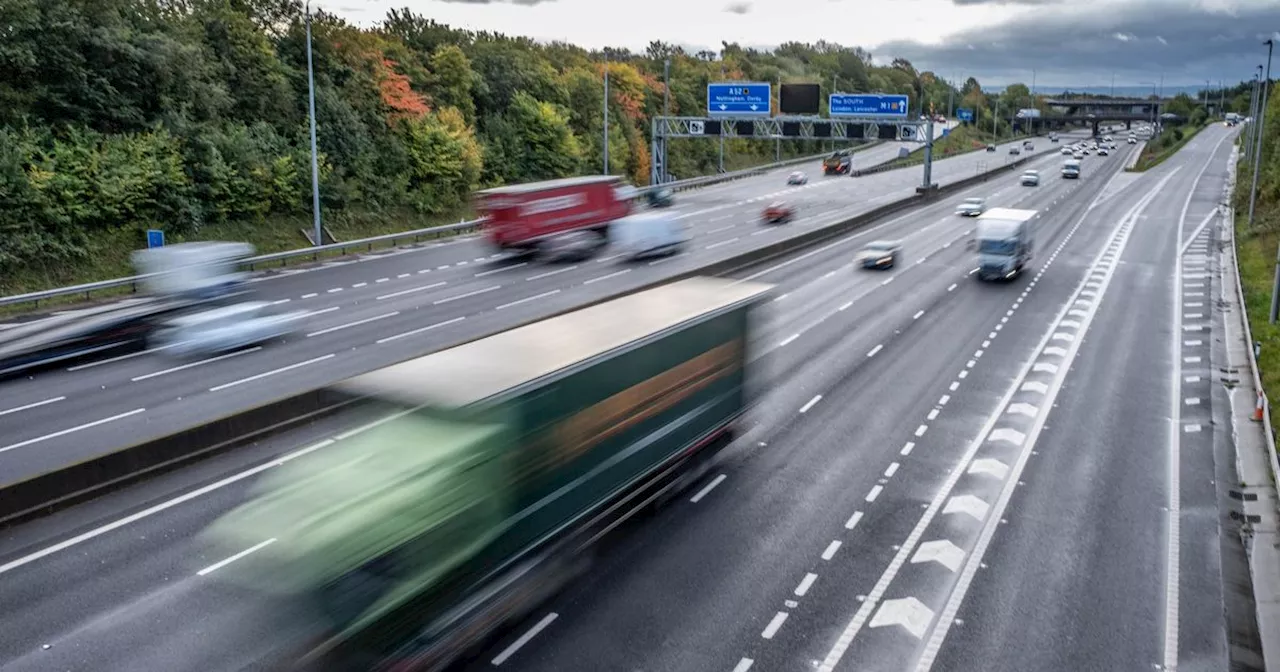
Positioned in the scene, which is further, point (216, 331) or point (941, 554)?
point (216, 331)

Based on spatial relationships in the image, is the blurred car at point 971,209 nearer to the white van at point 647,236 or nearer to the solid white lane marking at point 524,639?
the white van at point 647,236

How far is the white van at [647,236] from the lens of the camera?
4175 centimetres

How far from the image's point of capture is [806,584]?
13461 millimetres

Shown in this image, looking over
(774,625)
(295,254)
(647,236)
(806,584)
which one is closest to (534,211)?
(647,236)

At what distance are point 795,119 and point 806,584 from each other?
66.5 meters

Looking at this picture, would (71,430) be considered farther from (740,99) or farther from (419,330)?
(740,99)

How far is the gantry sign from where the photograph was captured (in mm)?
74938

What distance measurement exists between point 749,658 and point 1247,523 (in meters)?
10.0

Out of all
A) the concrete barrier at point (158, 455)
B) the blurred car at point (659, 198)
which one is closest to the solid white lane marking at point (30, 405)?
the concrete barrier at point (158, 455)

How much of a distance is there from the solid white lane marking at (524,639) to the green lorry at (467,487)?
0.25 meters

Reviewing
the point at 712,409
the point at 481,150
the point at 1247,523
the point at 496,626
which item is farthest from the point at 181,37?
the point at 1247,523

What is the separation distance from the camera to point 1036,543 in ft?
49.0

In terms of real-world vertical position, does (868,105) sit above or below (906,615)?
above

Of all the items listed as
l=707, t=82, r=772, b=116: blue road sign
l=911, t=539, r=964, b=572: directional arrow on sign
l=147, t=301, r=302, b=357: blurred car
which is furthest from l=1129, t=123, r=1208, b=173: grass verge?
l=911, t=539, r=964, b=572: directional arrow on sign
